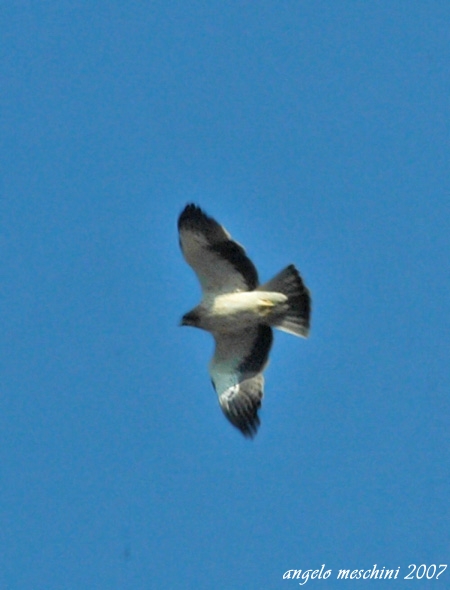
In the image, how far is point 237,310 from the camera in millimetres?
12547

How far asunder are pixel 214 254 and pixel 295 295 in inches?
43.2

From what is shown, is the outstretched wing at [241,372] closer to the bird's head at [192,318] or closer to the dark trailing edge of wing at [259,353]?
the dark trailing edge of wing at [259,353]

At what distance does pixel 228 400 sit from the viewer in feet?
42.2

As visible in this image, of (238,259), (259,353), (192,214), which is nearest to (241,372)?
(259,353)

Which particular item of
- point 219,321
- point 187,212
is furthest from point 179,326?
point 187,212

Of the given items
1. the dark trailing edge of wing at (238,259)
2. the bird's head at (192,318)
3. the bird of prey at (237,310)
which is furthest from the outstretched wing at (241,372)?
the dark trailing edge of wing at (238,259)

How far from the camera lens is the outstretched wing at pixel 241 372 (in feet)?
41.6

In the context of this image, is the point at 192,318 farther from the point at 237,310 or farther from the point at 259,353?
the point at 259,353

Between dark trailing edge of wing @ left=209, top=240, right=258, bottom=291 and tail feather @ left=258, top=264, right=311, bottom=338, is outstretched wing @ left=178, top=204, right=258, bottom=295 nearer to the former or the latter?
dark trailing edge of wing @ left=209, top=240, right=258, bottom=291

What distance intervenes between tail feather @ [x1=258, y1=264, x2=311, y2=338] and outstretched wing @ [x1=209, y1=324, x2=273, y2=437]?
18.5 inches

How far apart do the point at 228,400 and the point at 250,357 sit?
59 cm

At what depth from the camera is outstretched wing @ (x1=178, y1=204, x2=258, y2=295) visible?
12.6 meters

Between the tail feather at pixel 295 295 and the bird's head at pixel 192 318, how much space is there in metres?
1.01

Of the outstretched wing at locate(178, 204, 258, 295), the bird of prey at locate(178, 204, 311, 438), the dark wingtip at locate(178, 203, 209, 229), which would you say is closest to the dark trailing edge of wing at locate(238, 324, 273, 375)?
the bird of prey at locate(178, 204, 311, 438)
